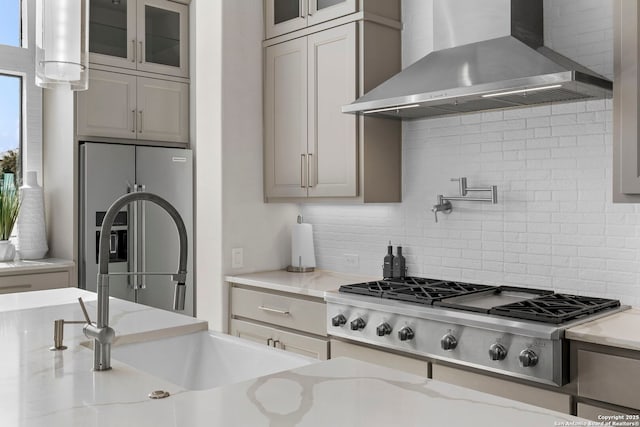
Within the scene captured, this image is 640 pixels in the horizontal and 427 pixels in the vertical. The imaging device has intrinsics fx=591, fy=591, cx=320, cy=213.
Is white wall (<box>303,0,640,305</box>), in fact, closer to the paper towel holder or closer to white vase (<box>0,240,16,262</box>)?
the paper towel holder

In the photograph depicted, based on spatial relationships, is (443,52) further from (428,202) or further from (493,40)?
(428,202)

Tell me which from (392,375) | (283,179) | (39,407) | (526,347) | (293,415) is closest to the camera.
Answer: (293,415)

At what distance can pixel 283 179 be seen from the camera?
375 centimetres

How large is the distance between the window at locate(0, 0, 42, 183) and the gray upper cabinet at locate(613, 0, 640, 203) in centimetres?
420

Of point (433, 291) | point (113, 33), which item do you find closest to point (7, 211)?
point (113, 33)

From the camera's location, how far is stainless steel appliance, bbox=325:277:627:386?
7.18 feet

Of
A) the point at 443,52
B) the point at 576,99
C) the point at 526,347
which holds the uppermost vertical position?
the point at 443,52

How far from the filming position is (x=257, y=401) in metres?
1.25

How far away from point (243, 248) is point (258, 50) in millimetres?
1296

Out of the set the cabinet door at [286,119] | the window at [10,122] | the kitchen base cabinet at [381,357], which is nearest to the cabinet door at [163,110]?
the window at [10,122]

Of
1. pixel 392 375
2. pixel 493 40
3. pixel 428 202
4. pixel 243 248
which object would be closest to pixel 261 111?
pixel 243 248

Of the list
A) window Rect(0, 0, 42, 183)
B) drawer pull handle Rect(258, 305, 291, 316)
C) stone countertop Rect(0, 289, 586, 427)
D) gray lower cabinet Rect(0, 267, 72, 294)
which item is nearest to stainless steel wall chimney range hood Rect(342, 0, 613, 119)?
drawer pull handle Rect(258, 305, 291, 316)

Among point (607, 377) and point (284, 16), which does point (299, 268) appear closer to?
point (284, 16)

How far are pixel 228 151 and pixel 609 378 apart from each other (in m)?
2.48
